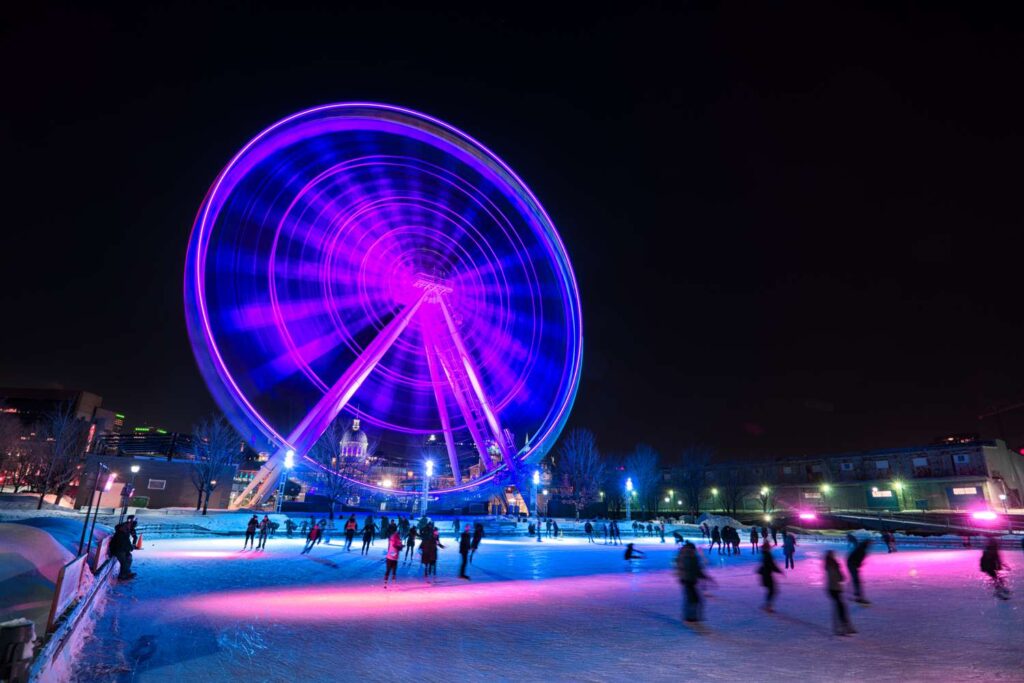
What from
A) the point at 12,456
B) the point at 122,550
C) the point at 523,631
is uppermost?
the point at 12,456

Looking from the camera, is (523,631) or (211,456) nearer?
(523,631)

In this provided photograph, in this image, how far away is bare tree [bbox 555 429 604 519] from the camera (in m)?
60.7

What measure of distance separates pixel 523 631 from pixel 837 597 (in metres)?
4.80

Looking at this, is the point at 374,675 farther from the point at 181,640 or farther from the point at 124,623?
the point at 124,623

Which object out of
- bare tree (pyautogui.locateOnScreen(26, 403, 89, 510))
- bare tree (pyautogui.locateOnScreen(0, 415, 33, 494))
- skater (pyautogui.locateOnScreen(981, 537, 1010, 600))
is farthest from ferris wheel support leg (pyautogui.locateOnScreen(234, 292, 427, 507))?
bare tree (pyautogui.locateOnScreen(0, 415, 33, 494))

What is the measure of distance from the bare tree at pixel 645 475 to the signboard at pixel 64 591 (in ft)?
213

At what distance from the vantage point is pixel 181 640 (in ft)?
23.3

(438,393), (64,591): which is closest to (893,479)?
(438,393)

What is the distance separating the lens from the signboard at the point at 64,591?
5.30 metres

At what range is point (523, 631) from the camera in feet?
26.4

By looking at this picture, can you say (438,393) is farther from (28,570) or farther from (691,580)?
(691,580)

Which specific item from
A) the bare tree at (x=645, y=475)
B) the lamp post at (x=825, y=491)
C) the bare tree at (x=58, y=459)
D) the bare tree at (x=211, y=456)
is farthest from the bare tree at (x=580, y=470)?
the bare tree at (x=58, y=459)

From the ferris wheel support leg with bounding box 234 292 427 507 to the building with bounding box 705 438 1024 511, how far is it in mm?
47429

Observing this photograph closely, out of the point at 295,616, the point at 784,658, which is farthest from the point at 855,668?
the point at 295,616
